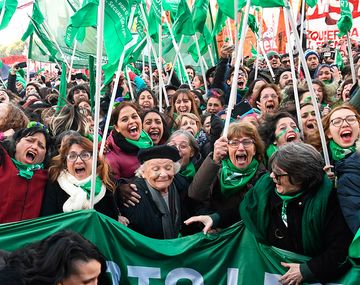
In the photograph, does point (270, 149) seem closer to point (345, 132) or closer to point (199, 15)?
point (345, 132)

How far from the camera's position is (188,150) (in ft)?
17.1

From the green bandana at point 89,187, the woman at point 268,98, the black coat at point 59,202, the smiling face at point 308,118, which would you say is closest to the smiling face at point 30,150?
the black coat at point 59,202

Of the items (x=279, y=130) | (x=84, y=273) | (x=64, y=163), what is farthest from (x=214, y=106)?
(x=84, y=273)

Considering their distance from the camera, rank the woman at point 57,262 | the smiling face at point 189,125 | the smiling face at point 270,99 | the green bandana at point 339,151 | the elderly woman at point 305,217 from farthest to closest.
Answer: the smiling face at point 270,99 < the smiling face at point 189,125 < the green bandana at point 339,151 < the elderly woman at point 305,217 < the woman at point 57,262

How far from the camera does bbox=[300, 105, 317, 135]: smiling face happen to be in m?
5.19

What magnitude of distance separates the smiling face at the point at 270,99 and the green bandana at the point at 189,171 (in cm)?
161

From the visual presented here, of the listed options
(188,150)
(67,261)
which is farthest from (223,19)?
(67,261)

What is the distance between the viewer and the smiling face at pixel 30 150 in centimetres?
440

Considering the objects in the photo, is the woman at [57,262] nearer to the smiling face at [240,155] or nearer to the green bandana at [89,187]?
the green bandana at [89,187]

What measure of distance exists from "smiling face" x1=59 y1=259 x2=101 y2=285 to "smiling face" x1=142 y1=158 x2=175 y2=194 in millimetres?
1519

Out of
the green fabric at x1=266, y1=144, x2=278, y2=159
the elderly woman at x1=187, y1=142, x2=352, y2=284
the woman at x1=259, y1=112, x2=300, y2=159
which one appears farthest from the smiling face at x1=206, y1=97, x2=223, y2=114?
the elderly woman at x1=187, y1=142, x2=352, y2=284

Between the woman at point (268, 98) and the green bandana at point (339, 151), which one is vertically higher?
the woman at point (268, 98)

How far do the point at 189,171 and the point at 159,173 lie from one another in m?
0.82

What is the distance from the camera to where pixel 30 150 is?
4.44m
